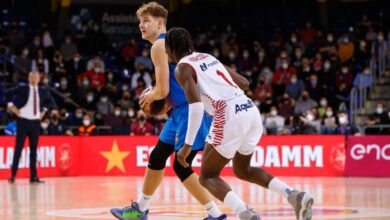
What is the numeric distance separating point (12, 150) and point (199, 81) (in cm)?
1339

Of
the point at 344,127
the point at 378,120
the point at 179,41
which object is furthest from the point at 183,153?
the point at 378,120

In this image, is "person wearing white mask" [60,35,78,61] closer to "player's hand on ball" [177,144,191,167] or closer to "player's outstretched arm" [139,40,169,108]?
"player's outstretched arm" [139,40,169,108]

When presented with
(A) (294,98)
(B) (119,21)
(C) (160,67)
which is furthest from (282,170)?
(B) (119,21)

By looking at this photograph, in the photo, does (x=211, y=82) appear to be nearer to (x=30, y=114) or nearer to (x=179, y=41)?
(x=179, y=41)

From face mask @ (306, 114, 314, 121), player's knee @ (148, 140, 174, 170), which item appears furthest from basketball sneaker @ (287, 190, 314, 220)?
face mask @ (306, 114, 314, 121)

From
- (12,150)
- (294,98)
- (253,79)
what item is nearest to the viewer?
(12,150)

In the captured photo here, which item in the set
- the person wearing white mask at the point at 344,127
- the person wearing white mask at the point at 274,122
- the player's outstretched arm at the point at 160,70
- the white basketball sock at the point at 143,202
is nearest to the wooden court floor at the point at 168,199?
the white basketball sock at the point at 143,202

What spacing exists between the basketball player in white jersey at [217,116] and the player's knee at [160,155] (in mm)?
941

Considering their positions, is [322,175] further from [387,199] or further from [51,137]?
[387,199]

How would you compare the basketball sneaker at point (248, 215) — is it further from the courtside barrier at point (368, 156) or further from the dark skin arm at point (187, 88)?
the courtside barrier at point (368, 156)

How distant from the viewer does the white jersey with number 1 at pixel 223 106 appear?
895 centimetres

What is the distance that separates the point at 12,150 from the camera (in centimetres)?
2167

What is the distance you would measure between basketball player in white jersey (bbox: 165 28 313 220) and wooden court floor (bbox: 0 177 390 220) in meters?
2.10

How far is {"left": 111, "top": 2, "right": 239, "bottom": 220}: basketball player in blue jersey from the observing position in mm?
9727
